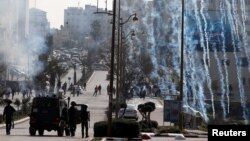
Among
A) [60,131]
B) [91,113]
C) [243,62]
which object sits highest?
[243,62]

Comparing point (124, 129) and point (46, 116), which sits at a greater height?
point (46, 116)

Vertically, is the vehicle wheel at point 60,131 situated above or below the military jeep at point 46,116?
below

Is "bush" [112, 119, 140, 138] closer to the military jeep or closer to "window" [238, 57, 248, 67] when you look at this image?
the military jeep

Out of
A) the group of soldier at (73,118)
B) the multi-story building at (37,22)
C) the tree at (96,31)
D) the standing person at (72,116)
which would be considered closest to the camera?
the group of soldier at (73,118)

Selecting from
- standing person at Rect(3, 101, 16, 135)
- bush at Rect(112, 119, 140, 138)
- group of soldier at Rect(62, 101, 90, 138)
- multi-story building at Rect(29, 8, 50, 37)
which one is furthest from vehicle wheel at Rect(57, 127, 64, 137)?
multi-story building at Rect(29, 8, 50, 37)

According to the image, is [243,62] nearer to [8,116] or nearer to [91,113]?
[91,113]

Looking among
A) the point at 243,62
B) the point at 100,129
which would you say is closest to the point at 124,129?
the point at 100,129

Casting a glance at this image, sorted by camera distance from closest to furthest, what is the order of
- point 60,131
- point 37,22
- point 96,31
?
point 60,131
point 37,22
point 96,31

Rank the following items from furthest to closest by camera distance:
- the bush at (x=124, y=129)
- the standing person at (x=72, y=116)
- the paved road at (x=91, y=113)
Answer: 1. the standing person at (x=72, y=116)
2. the bush at (x=124, y=129)
3. the paved road at (x=91, y=113)

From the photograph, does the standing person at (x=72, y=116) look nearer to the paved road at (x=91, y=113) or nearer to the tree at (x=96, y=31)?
the paved road at (x=91, y=113)

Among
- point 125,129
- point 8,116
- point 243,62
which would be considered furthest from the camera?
point 243,62

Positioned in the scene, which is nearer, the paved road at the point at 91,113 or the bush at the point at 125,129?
the paved road at the point at 91,113

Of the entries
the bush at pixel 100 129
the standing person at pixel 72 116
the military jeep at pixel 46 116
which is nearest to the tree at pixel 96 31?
the military jeep at pixel 46 116

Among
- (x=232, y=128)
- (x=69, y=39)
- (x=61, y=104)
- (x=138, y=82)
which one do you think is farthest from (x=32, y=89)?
(x=69, y=39)
